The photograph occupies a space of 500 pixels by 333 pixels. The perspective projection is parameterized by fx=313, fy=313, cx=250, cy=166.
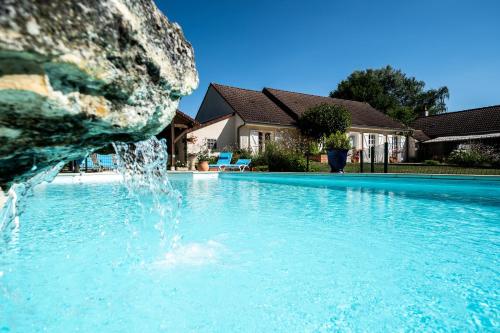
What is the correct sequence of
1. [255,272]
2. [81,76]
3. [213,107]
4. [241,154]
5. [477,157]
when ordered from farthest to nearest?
[213,107]
[241,154]
[477,157]
[255,272]
[81,76]

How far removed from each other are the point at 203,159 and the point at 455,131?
2483cm

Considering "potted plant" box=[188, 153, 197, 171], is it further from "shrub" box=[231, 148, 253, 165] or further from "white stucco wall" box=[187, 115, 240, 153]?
"shrub" box=[231, 148, 253, 165]

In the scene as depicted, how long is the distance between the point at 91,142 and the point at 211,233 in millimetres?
3580

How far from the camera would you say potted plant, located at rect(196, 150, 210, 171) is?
60.7 feet

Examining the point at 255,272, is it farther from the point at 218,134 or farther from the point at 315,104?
the point at 315,104

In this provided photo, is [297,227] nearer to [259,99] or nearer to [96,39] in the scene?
[96,39]

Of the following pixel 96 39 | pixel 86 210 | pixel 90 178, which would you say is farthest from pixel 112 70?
pixel 90 178

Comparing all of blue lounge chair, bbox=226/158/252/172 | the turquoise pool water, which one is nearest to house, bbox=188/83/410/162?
blue lounge chair, bbox=226/158/252/172

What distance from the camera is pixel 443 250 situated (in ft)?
12.4

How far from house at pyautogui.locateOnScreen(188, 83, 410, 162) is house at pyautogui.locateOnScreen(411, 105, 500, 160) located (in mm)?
2594

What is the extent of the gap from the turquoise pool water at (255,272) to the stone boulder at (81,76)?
146cm

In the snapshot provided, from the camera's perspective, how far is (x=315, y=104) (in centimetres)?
2864

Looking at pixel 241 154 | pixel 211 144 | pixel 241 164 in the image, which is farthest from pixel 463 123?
pixel 211 144

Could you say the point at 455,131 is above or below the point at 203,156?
above
